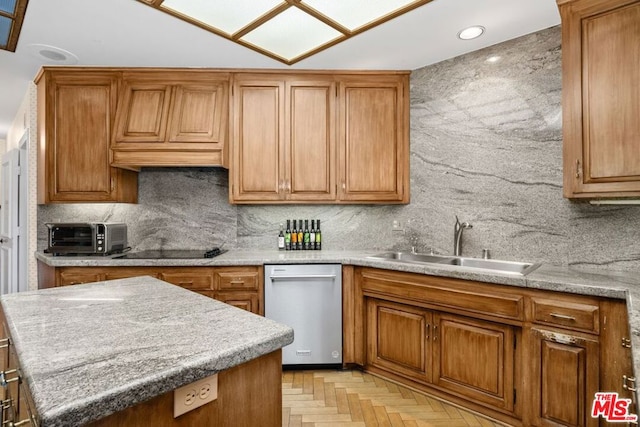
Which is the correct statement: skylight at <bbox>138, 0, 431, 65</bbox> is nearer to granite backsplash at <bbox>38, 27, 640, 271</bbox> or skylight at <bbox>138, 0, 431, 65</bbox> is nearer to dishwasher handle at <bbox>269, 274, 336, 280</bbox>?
granite backsplash at <bbox>38, 27, 640, 271</bbox>

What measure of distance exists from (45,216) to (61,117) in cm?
93

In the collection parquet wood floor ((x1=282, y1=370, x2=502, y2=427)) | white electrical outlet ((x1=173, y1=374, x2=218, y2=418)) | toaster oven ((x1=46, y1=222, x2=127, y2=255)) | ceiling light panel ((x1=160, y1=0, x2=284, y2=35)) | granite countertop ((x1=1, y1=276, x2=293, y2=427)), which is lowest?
parquet wood floor ((x1=282, y1=370, x2=502, y2=427))

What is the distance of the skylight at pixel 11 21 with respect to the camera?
81.9 inches

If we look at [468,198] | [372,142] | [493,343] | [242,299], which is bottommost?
[493,343]

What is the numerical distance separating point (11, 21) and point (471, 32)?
10.3ft

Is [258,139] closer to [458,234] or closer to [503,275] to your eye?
[458,234]

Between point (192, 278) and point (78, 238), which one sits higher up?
point (78, 238)

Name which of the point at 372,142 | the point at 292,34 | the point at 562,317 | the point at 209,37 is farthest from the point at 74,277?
the point at 562,317

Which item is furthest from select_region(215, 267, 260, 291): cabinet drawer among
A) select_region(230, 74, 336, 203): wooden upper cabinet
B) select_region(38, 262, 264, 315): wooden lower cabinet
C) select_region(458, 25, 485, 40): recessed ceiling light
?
select_region(458, 25, 485, 40): recessed ceiling light

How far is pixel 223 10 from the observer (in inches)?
82.6

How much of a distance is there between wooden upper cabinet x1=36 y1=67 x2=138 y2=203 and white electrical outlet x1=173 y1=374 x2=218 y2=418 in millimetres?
2728

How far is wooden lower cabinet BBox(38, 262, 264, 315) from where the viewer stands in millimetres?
2604

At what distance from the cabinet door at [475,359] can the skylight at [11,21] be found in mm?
3287

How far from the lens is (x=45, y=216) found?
3.12 m
